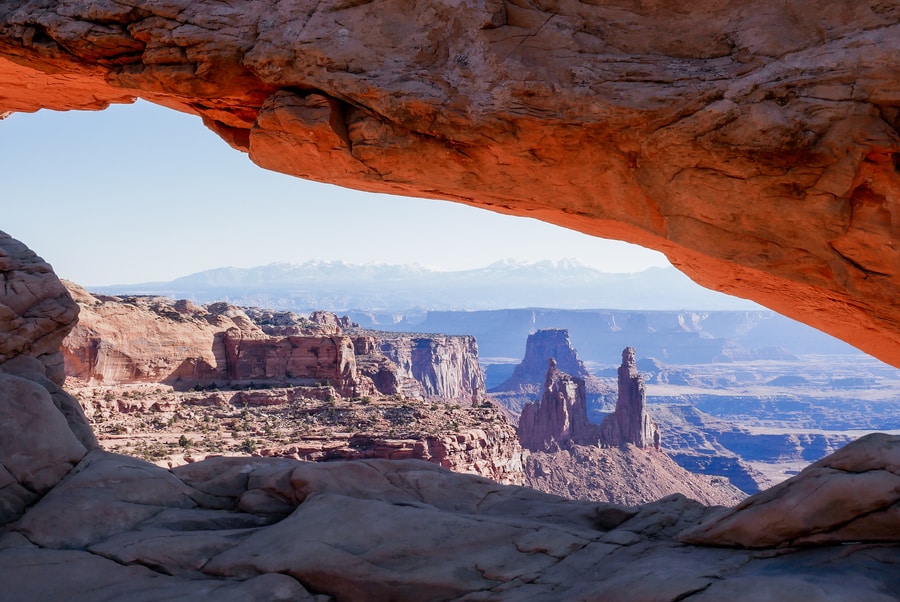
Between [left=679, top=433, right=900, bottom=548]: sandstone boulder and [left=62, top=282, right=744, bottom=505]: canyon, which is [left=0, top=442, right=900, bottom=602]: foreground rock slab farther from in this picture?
[left=62, top=282, right=744, bottom=505]: canyon

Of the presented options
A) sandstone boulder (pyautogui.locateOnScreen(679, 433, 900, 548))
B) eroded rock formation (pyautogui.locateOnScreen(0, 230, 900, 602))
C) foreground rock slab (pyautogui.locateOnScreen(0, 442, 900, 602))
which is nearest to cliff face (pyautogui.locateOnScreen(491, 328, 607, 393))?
eroded rock formation (pyautogui.locateOnScreen(0, 230, 900, 602))

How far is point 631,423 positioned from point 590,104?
79.9 m

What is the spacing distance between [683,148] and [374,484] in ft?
20.0

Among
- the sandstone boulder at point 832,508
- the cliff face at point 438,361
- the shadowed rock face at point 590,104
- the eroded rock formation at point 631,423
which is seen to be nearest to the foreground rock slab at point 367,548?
the sandstone boulder at point 832,508

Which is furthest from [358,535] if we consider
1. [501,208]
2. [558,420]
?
[558,420]

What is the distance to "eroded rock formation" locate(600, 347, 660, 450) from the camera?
8694cm

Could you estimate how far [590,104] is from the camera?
10.9 meters

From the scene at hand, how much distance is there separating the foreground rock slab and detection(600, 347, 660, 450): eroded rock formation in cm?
7868

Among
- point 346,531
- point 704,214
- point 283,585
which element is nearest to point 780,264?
point 704,214

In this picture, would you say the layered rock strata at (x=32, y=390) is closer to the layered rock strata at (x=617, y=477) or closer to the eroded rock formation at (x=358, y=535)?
the eroded rock formation at (x=358, y=535)

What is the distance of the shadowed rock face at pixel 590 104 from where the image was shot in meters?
10.0

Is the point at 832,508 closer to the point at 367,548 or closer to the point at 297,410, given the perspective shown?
the point at 367,548

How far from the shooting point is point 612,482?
76.2 metres

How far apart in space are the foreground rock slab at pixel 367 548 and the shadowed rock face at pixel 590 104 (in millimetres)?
4148
